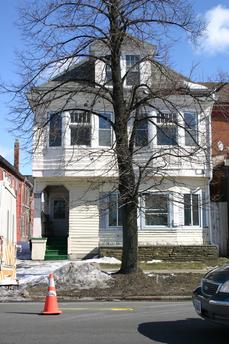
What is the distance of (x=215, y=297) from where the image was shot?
293 inches

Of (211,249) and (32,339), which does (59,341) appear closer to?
(32,339)

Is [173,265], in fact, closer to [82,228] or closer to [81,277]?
[82,228]

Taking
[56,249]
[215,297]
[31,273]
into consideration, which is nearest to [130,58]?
[56,249]

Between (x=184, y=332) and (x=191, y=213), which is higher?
(x=191, y=213)

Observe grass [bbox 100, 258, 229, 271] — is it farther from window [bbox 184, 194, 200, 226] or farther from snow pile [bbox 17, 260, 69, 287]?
window [bbox 184, 194, 200, 226]

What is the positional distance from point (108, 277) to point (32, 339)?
7.90 meters

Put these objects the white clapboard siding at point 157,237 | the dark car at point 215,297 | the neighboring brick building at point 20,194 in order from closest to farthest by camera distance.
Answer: the dark car at point 215,297 < the white clapboard siding at point 157,237 < the neighboring brick building at point 20,194

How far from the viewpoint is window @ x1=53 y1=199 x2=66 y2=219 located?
1136 inches

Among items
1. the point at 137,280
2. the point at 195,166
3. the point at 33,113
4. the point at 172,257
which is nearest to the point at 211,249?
the point at 172,257

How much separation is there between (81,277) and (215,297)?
28.4 ft

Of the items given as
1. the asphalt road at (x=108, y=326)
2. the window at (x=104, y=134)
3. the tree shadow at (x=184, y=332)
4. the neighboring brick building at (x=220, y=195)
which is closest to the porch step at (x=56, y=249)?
the window at (x=104, y=134)

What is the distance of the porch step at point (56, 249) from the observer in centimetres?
2508

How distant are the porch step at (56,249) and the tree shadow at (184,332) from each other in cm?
1582

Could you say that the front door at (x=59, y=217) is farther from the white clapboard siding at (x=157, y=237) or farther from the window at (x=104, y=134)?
the window at (x=104, y=134)
